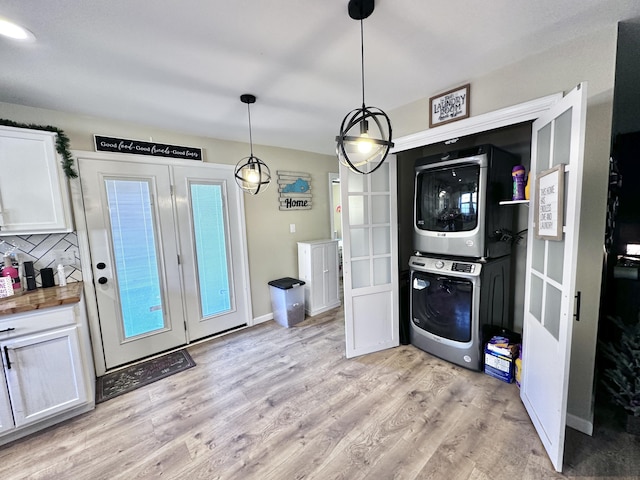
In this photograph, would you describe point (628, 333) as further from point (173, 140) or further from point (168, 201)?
point (173, 140)

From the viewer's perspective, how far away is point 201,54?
1543 millimetres

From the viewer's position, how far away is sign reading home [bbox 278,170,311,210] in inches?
144

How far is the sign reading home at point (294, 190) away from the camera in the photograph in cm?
366

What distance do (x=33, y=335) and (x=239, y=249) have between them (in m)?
1.89

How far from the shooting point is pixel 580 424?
66.0 inches

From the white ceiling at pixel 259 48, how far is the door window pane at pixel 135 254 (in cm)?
74

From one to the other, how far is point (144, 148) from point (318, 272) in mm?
2489

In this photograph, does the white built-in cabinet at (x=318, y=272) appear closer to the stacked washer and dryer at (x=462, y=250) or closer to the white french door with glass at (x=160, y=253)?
the white french door with glass at (x=160, y=253)

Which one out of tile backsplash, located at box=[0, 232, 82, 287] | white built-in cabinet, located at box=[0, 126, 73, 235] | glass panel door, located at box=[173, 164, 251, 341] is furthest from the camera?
glass panel door, located at box=[173, 164, 251, 341]

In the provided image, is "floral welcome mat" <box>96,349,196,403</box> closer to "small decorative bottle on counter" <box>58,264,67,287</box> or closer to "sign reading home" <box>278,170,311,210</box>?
"small decorative bottle on counter" <box>58,264,67,287</box>

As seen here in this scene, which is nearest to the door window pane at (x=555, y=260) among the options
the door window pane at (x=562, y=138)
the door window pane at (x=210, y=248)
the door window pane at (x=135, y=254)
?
the door window pane at (x=562, y=138)

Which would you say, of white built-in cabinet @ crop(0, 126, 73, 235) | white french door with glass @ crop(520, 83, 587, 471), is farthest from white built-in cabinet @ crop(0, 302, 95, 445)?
white french door with glass @ crop(520, 83, 587, 471)

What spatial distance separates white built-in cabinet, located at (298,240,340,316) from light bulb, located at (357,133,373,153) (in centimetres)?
236

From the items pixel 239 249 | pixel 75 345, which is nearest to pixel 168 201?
pixel 239 249
